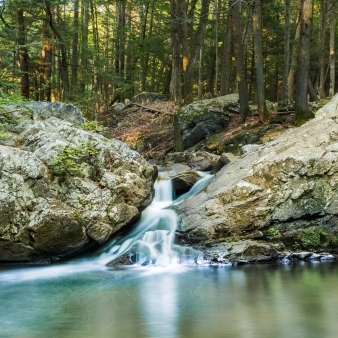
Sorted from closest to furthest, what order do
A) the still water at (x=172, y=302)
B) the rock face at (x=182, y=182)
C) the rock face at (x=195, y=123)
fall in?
the still water at (x=172, y=302) < the rock face at (x=182, y=182) < the rock face at (x=195, y=123)

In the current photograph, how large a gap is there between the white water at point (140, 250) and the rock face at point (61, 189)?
0.42 m

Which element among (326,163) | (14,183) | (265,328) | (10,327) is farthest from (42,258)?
(326,163)

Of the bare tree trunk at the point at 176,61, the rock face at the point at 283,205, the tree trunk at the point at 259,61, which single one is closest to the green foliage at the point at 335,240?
the rock face at the point at 283,205

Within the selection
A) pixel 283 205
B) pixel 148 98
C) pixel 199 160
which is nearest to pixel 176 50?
pixel 148 98

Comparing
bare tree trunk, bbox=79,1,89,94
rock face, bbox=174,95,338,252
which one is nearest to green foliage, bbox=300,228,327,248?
rock face, bbox=174,95,338,252

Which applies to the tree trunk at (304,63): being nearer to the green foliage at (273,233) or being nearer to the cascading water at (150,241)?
the green foliage at (273,233)

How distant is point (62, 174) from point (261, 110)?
950cm

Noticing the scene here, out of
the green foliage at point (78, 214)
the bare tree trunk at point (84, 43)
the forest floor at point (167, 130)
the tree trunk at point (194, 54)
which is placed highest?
the bare tree trunk at point (84, 43)

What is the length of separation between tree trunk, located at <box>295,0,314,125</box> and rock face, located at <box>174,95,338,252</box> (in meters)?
3.97

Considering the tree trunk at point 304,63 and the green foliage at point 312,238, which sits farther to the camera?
the tree trunk at point 304,63

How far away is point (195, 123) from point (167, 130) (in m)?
2.99

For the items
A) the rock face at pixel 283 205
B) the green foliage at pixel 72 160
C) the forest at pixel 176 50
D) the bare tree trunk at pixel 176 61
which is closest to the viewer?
the green foliage at pixel 72 160

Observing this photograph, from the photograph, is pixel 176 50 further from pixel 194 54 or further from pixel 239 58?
pixel 239 58

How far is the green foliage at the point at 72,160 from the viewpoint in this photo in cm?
938
